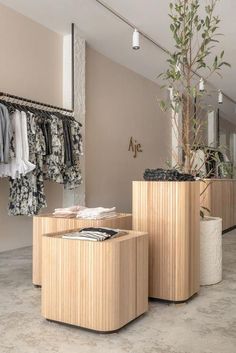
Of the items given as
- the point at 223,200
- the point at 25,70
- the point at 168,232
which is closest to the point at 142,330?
the point at 168,232

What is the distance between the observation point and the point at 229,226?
6488 millimetres

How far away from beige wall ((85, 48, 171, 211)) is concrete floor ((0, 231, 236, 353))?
342cm

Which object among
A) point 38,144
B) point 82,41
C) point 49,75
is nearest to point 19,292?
point 38,144

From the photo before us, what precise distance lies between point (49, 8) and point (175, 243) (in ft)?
11.2

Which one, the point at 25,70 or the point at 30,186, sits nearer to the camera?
the point at 30,186

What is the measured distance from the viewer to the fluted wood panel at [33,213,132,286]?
2.88m

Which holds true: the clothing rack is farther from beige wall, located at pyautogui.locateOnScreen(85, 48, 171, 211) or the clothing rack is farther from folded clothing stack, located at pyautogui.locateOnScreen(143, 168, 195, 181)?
folded clothing stack, located at pyautogui.locateOnScreen(143, 168, 195, 181)

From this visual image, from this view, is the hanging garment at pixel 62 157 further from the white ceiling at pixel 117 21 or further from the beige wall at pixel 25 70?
the white ceiling at pixel 117 21

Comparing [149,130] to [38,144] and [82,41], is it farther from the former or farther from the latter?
[38,144]

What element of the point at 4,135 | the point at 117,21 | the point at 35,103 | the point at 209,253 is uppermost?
the point at 117,21

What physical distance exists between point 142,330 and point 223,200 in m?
4.36

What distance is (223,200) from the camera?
6188mm

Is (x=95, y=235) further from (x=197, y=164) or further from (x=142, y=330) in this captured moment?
(x=197, y=164)

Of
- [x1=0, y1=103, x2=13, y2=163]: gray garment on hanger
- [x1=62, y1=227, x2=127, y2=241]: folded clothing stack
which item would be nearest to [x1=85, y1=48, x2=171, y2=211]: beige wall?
[x1=0, y1=103, x2=13, y2=163]: gray garment on hanger
